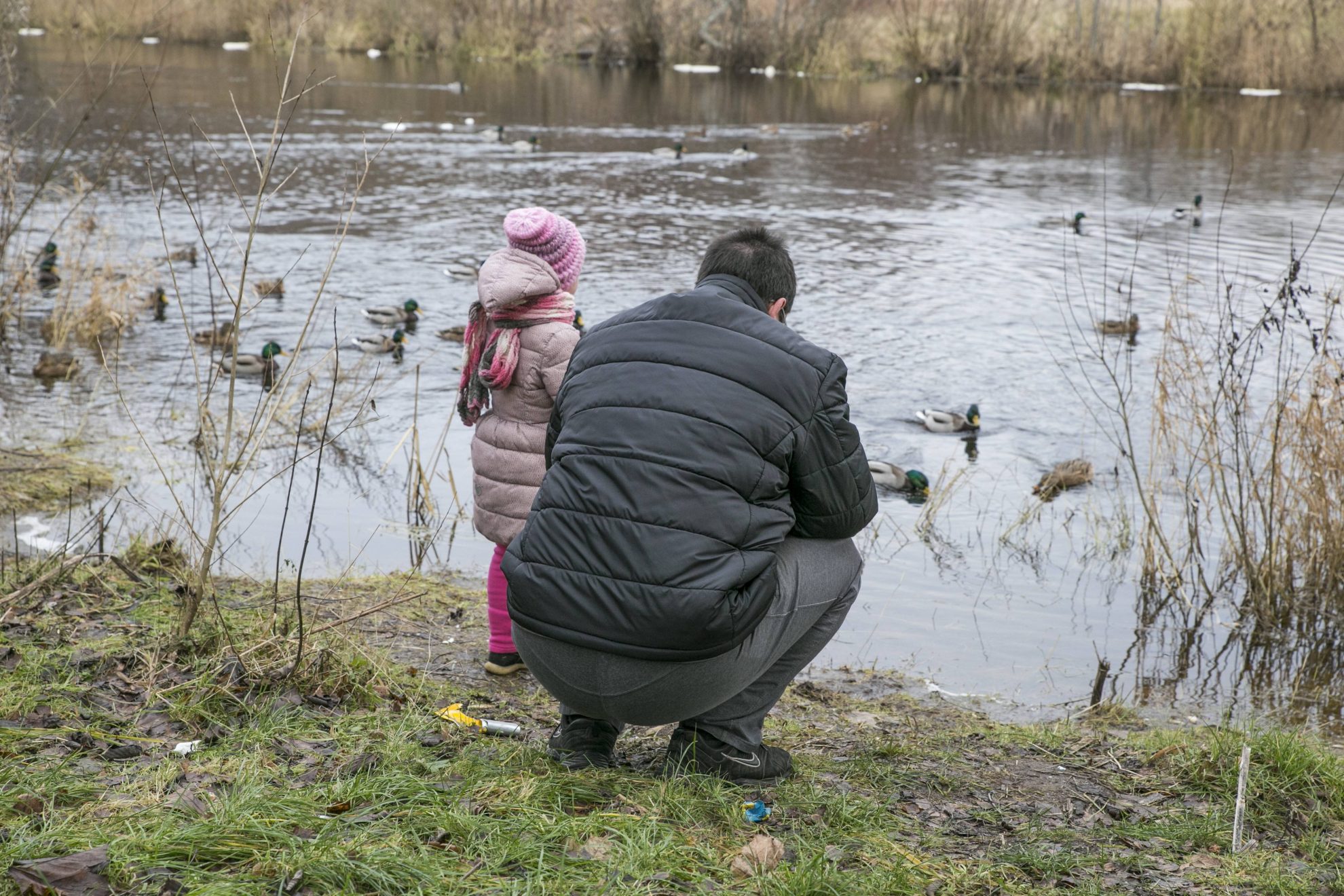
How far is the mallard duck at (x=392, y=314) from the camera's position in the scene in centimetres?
1093

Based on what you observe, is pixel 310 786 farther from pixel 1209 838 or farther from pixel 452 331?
pixel 452 331

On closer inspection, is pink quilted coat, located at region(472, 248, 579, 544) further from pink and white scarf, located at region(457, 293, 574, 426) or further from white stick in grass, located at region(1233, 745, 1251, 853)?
white stick in grass, located at region(1233, 745, 1251, 853)

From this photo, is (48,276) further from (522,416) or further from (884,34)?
(884,34)

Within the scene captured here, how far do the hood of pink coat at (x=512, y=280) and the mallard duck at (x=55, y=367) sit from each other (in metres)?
5.82

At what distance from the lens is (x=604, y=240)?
47.3 feet

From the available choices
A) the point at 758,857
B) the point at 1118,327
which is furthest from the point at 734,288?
the point at 1118,327

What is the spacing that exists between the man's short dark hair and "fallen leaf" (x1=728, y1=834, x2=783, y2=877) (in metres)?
1.38

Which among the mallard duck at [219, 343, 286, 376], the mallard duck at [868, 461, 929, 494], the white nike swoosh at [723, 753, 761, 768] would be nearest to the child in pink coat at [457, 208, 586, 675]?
the white nike swoosh at [723, 753, 761, 768]

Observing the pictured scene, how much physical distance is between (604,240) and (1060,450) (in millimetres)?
7195

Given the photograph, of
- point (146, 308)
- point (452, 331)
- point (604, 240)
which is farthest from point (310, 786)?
point (604, 240)

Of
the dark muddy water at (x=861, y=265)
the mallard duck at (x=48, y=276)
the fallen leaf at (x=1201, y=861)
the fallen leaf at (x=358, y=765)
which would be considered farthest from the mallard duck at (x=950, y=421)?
the mallard duck at (x=48, y=276)

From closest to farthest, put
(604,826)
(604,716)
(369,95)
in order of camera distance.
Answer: (604,826), (604,716), (369,95)

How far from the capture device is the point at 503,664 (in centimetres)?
445

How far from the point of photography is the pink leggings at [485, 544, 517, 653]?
4387 millimetres
